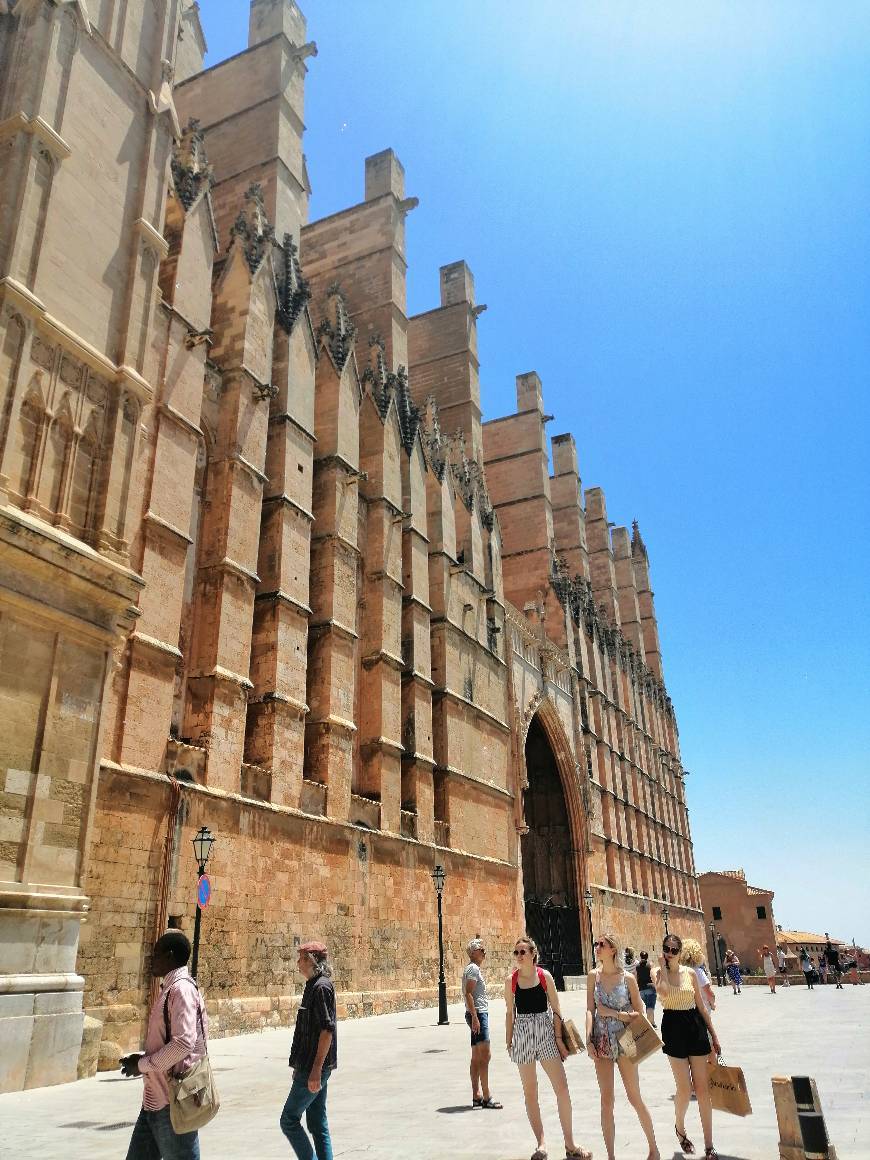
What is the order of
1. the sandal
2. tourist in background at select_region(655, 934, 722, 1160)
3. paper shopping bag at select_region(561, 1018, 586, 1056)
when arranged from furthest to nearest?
1. tourist in background at select_region(655, 934, 722, 1160)
2. paper shopping bag at select_region(561, 1018, 586, 1056)
3. the sandal

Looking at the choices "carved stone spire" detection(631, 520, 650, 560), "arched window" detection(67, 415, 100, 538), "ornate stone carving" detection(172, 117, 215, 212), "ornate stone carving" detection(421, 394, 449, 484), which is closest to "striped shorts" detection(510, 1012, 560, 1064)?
"arched window" detection(67, 415, 100, 538)

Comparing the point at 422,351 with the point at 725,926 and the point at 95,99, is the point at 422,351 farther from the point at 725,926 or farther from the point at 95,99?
the point at 725,926

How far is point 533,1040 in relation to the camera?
207 inches

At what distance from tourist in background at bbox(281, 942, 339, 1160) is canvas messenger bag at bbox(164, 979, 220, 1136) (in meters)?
0.69

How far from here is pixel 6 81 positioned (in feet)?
33.4

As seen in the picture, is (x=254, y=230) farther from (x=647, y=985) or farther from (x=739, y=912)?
(x=739, y=912)

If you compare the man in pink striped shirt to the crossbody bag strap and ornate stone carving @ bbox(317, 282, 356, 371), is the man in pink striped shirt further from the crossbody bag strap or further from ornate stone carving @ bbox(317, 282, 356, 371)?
ornate stone carving @ bbox(317, 282, 356, 371)

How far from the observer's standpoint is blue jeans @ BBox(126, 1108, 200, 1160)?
11.2 feet

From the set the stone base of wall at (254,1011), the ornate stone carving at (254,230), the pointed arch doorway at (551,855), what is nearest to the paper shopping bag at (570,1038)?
the stone base of wall at (254,1011)

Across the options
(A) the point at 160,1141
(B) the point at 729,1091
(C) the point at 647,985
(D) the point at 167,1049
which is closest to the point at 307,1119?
(A) the point at 160,1141

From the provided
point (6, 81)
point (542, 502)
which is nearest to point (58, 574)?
point (6, 81)

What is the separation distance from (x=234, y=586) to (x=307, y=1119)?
1104 cm

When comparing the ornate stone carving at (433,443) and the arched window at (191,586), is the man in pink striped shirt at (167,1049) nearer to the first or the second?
the arched window at (191,586)

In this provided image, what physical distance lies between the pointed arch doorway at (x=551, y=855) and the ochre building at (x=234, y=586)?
11 cm
